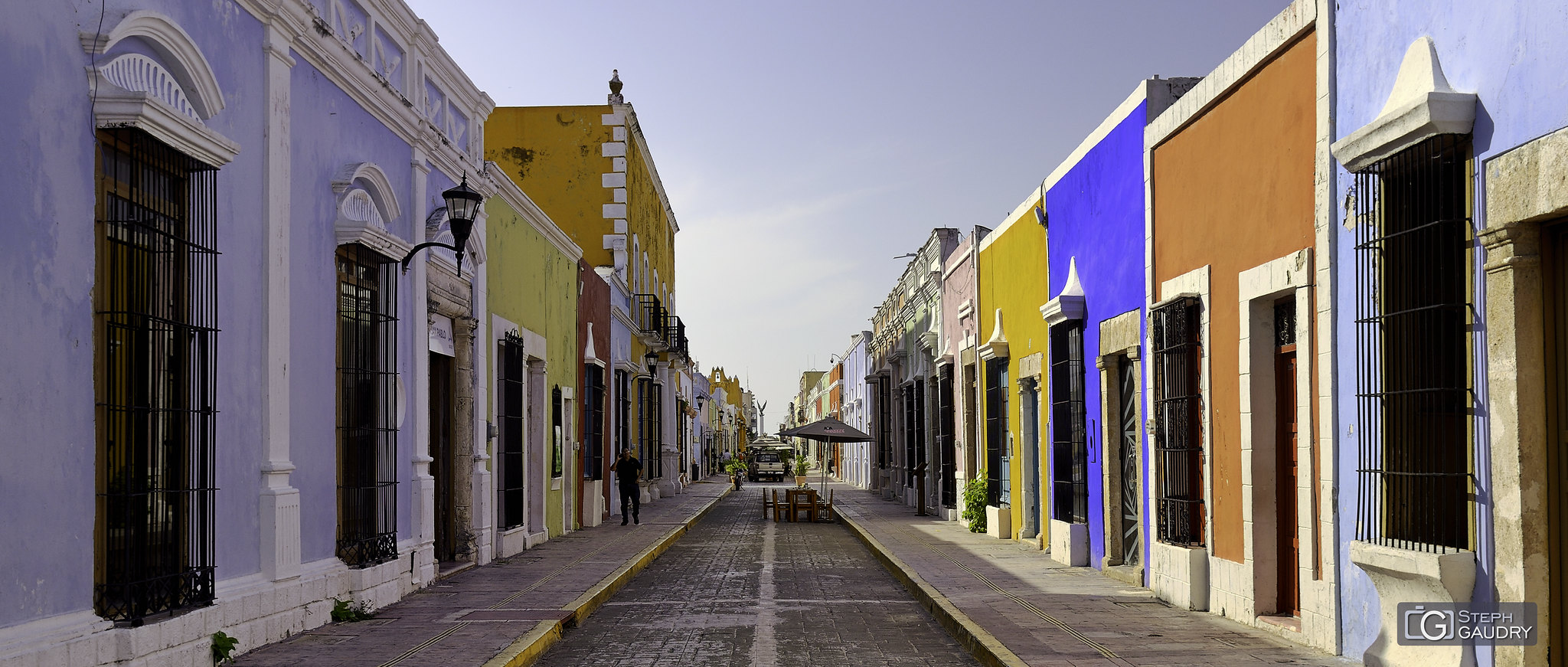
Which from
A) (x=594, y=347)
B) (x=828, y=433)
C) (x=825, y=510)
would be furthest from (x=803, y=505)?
(x=594, y=347)

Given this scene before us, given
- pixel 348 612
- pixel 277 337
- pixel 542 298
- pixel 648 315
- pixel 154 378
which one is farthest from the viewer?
pixel 648 315

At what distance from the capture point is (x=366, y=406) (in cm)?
1133

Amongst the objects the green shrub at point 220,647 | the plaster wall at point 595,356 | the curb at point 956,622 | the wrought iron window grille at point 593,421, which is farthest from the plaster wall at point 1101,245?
the wrought iron window grille at point 593,421

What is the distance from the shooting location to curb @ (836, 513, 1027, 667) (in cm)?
830

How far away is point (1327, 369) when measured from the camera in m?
7.98

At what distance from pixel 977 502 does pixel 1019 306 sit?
416cm

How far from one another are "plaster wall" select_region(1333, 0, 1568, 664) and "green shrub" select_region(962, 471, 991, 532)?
12694 millimetres

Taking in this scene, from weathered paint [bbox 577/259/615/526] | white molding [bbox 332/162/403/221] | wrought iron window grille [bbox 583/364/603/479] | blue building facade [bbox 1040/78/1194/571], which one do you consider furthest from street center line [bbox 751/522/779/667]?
wrought iron window grille [bbox 583/364/603/479]

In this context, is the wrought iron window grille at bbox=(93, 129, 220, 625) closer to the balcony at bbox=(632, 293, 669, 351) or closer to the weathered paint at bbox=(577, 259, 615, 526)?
the weathered paint at bbox=(577, 259, 615, 526)

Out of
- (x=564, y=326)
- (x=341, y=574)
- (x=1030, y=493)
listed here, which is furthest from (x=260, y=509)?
(x=564, y=326)

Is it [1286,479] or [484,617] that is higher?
[1286,479]

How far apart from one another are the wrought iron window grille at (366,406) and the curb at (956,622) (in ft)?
15.6

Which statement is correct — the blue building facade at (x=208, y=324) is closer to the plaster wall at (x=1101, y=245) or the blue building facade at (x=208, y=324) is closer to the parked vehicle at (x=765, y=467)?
the plaster wall at (x=1101, y=245)

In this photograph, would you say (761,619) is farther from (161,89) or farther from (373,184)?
(161,89)
